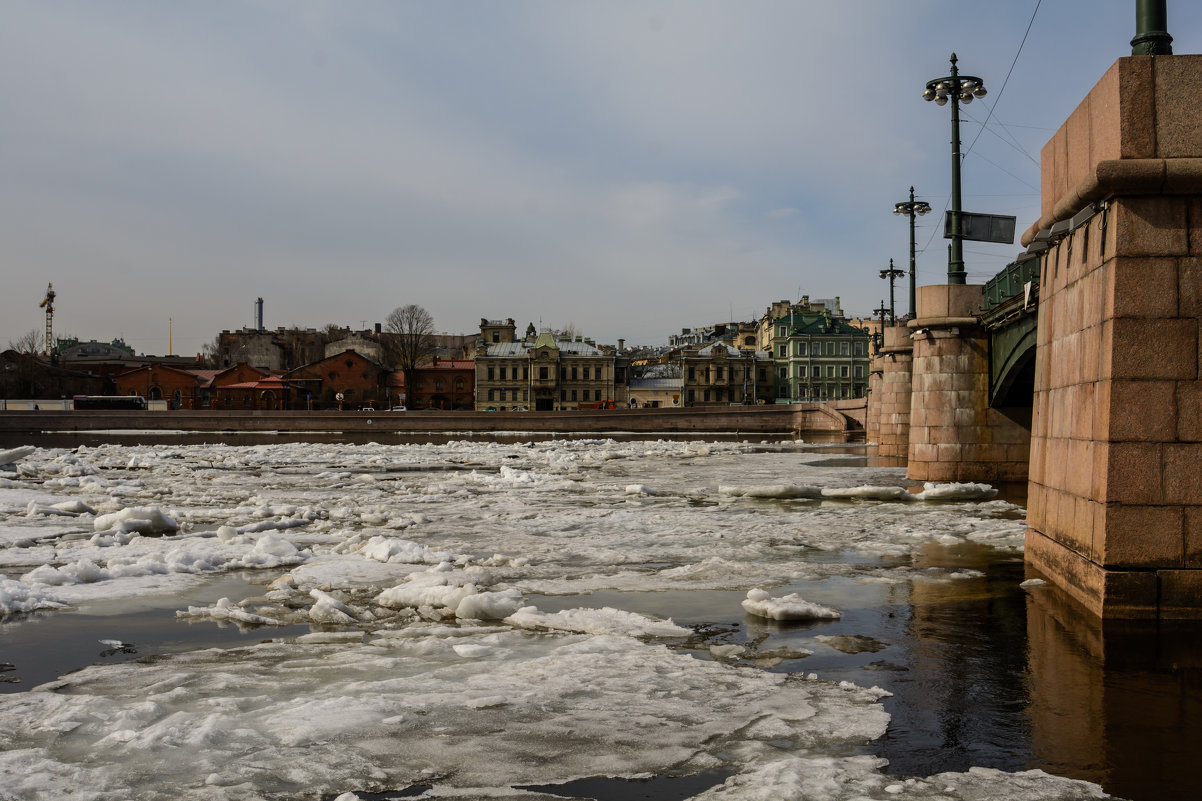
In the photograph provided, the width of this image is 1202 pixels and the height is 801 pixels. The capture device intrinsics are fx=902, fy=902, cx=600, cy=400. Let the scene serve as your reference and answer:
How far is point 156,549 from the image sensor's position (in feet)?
37.6

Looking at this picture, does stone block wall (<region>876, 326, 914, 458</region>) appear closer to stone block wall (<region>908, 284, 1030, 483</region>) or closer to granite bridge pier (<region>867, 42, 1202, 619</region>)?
stone block wall (<region>908, 284, 1030, 483</region>)

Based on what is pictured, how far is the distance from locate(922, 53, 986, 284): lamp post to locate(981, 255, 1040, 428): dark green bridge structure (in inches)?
57.7

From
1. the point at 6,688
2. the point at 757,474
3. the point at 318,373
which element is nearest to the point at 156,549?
the point at 6,688

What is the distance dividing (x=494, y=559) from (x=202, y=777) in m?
6.36

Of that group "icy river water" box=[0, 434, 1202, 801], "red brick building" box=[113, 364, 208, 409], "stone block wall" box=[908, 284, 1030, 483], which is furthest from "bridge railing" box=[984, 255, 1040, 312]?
"red brick building" box=[113, 364, 208, 409]

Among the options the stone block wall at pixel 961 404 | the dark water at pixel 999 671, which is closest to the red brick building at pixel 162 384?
Answer: the stone block wall at pixel 961 404

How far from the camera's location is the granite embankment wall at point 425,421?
69938mm

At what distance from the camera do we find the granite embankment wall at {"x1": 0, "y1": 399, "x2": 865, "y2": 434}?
229ft

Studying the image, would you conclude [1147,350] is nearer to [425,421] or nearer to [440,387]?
[425,421]

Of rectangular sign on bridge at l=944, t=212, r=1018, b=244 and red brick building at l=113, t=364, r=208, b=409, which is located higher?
rectangular sign on bridge at l=944, t=212, r=1018, b=244

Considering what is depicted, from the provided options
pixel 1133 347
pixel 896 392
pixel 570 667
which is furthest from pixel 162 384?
pixel 1133 347

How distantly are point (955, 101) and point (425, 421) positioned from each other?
5651 cm

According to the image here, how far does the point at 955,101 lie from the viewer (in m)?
21.9

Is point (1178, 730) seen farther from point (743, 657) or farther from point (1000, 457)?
point (1000, 457)
